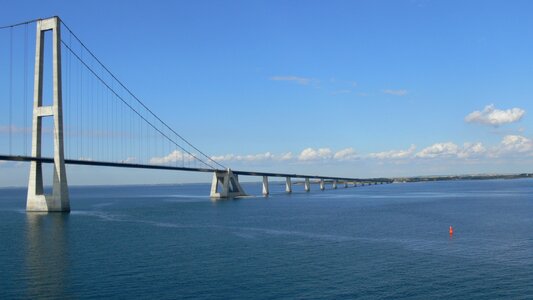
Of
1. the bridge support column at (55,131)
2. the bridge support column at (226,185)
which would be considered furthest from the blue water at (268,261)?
the bridge support column at (226,185)

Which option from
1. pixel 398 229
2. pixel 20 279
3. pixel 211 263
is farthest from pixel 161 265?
pixel 398 229

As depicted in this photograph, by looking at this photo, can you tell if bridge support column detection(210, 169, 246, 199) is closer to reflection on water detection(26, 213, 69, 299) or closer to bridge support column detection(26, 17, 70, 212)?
bridge support column detection(26, 17, 70, 212)

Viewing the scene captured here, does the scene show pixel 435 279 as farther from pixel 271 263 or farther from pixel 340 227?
pixel 340 227

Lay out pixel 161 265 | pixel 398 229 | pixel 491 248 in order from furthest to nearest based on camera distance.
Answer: pixel 398 229, pixel 491 248, pixel 161 265

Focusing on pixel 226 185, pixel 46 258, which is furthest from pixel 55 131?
pixel 226 185

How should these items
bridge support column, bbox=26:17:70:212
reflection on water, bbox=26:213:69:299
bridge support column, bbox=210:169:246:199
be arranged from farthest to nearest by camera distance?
bridge support column, bbox=210:169:246:199 < bridge support column, bbox=26:17:70:212 < reflection on water, bbox=26:213:69:299

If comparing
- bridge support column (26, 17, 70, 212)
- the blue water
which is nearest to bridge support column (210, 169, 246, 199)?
bridge support column (26, 17, 70, 212)

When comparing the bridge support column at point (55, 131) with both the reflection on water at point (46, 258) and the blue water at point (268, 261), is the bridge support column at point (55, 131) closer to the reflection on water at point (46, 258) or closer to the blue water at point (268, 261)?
the reflection on water at point (46, 258)
